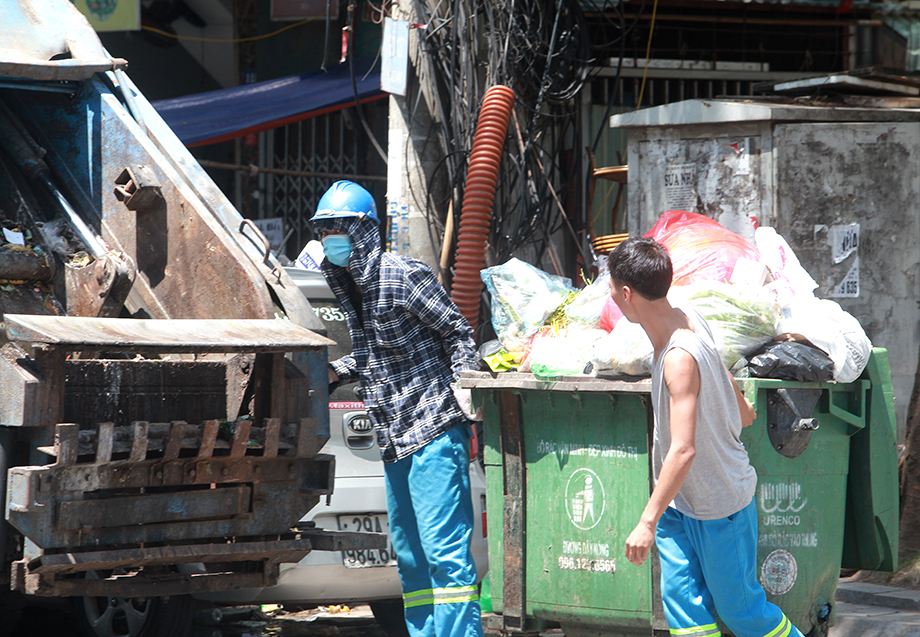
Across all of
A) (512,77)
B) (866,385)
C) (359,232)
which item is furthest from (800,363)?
(512,77)

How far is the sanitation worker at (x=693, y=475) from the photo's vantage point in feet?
9.36

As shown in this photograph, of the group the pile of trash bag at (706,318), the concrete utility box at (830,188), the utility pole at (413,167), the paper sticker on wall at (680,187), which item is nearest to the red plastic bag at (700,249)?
the pile of trash bag at (706,318)

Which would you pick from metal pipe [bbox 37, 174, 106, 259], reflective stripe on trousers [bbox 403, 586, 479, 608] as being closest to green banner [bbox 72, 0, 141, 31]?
metal pipe [bbox 37, 174, 106, 259]

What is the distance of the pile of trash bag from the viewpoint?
11.5 ft

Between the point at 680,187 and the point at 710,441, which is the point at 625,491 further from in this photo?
the point at 680,187

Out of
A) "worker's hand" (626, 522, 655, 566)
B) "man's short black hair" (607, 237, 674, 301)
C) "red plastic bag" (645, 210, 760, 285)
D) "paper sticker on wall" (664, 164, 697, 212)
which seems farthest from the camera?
"paper sticker on wall" (664, 164, 697, 212)

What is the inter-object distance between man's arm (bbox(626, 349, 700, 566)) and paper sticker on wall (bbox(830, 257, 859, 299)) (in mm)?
3379

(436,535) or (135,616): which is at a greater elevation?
(436,535)

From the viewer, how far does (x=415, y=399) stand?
152 inches

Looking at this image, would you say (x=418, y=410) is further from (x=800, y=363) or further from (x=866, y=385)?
(x=866, y=385)

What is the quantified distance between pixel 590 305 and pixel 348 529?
124 centimetres

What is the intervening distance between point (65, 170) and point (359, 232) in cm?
133

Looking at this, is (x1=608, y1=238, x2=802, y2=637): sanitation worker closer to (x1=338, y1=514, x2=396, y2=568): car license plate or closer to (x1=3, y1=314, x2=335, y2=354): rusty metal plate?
(x1=3, y1=314, x2=335, y2=354): rusty metal plate

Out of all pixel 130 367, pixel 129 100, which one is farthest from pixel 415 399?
pixel 129 100
